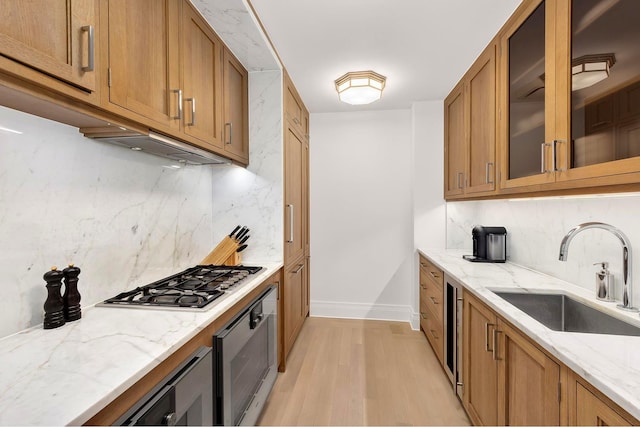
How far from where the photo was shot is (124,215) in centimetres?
154

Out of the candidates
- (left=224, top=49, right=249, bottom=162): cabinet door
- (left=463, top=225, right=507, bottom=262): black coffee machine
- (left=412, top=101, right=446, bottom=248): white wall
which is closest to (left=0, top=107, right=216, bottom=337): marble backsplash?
(left=224, top=49, right=249, bottom=162): cabinet door

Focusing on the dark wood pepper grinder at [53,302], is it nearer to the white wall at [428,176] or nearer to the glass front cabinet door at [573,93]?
the glass front cabinet door at [573,93]

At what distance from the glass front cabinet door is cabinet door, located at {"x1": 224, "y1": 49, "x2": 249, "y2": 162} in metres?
1.79

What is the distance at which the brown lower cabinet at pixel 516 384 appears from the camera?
84 centimetres

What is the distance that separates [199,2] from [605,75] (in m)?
1.87

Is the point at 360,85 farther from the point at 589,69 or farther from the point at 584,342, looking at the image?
the point at 584,342

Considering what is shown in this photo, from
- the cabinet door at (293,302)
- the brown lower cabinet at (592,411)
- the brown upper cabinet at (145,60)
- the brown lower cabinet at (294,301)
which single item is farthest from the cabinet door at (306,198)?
the brown lower cabinet at (592,411)

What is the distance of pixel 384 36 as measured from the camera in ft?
6.62

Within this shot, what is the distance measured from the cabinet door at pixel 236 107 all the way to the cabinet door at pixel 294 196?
0.35 metres

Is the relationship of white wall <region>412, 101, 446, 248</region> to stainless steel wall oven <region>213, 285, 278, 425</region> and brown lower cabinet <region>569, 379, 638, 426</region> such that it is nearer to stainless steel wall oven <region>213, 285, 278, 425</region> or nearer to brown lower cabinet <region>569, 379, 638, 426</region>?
stainless steel wall oven <region>213, 285, 278, 425</region>

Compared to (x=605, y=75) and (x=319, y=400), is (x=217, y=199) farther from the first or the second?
(x=605, y=75)

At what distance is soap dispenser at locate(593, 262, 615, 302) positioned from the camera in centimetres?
138

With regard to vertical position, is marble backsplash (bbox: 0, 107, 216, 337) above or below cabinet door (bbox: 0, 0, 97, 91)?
below

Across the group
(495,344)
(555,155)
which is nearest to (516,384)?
(495,344)
